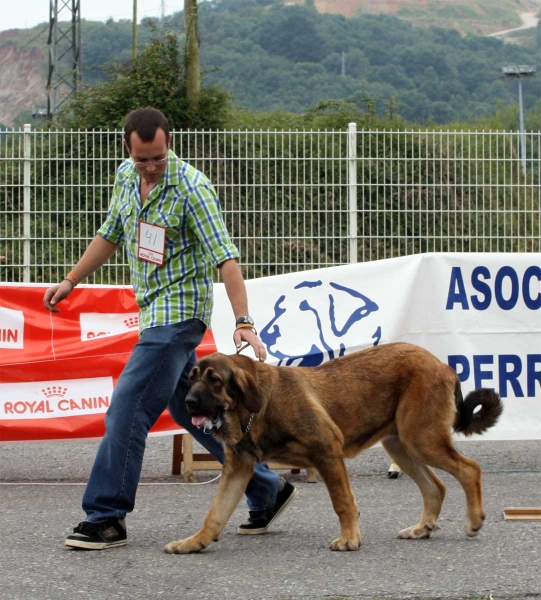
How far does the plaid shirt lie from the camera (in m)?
5.39

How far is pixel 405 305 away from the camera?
7.71 m

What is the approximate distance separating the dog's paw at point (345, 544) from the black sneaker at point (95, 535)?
1.07 m

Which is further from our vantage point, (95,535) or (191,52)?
(191,52)

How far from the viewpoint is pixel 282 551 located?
5312mm

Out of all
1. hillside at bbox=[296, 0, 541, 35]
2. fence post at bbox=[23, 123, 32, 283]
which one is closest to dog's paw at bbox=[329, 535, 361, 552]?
fence post at bbox=[23, 123, 32, 283]

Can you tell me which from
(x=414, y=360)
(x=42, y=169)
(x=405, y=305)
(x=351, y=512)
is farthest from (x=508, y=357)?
(x=42, y=169)

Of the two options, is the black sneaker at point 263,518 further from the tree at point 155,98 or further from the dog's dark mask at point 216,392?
the tree at point 155,98

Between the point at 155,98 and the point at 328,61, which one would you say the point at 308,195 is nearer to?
the point at 155,98

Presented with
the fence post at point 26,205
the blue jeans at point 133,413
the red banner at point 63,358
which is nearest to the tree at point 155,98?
the fence post at point 26,205

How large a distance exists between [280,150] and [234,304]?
7288mm

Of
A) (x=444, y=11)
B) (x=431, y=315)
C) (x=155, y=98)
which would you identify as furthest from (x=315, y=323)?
(x=444, y=11)

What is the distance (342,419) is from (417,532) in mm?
712

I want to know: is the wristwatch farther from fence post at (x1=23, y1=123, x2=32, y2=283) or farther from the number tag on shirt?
fence post at (x1=23, y1=123, x2=32, y2=283)

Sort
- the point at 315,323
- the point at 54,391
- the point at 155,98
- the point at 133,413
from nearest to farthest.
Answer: the point at 133,413, the point at 54,391, the point at 315,323, the point at 155,98
